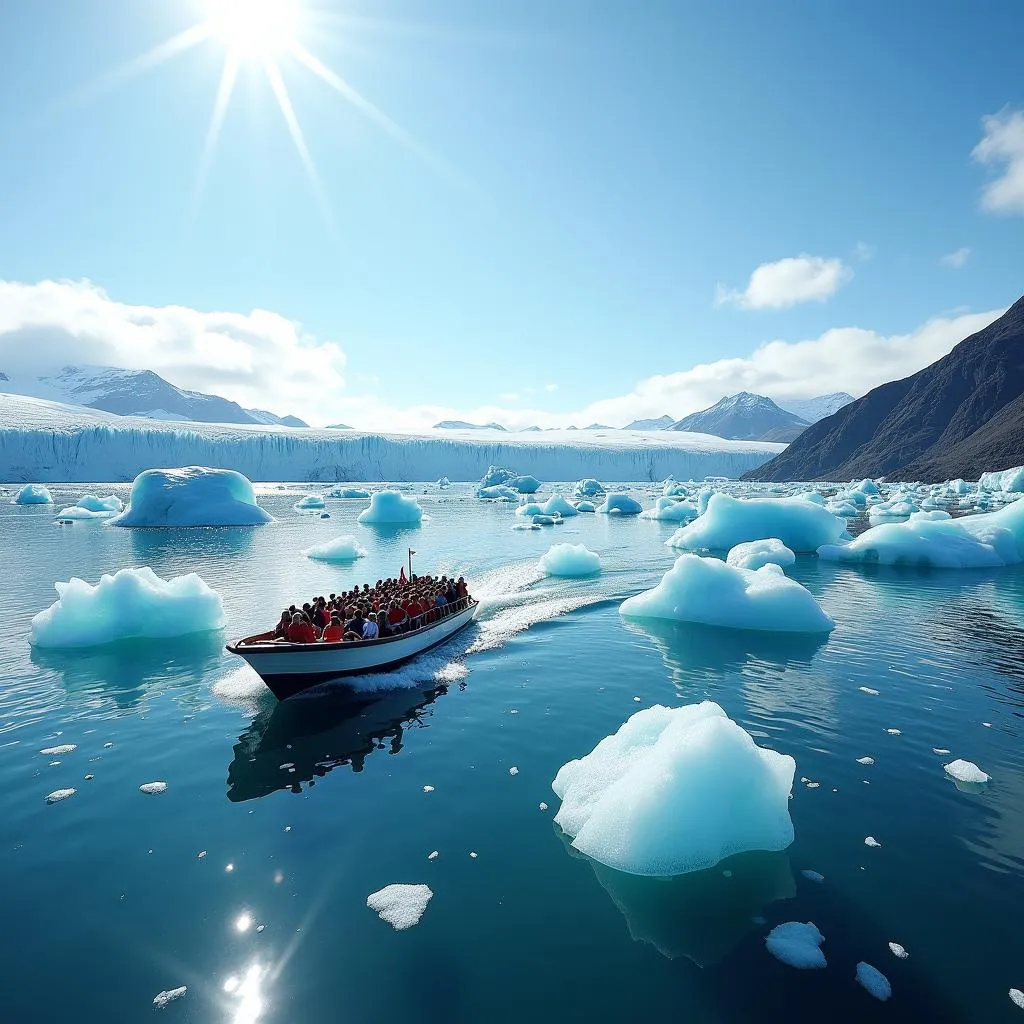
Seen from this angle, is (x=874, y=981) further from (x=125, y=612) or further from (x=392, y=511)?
(x=392, y=511)

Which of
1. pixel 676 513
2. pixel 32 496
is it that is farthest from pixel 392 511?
pixel 32 496

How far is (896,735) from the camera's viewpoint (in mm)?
10234

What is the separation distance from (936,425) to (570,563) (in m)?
140

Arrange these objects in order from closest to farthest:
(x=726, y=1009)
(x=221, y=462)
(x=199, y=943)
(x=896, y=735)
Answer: (x=726, y=1009) < (x=199, y=943) < (x=896, y=735) < (x=221, y=462)

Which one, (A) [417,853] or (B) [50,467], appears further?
(B) [50,467]

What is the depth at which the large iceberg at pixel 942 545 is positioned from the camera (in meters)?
27.3

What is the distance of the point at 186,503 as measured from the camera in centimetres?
4603

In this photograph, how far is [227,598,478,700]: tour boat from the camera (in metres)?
11.7

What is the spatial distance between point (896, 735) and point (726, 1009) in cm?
705

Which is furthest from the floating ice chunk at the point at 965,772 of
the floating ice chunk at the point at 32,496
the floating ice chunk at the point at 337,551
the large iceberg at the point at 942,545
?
the floating ice chunk at the point at 32,496

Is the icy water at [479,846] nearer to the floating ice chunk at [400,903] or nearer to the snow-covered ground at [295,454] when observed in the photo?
the floating ice chunk at [400,903]

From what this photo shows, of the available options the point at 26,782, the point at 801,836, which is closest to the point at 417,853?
the point at 801,836

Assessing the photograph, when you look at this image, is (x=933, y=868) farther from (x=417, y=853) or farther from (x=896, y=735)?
(x=417, y=853)

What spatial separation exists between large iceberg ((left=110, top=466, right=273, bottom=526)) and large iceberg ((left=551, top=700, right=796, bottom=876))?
45.2 meters
